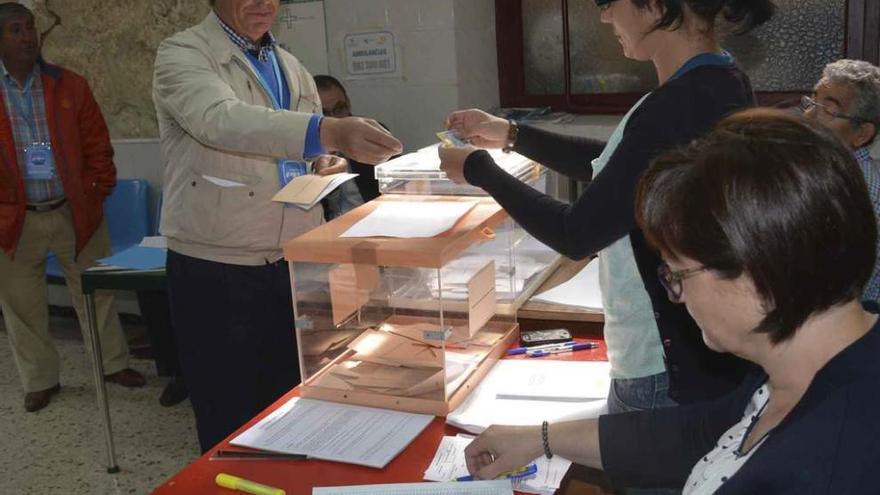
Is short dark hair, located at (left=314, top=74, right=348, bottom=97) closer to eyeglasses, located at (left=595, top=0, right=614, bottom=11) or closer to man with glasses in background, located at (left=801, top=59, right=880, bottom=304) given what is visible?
man with glasses in background, located at (left=801, top=59, right=880, bottom=304)

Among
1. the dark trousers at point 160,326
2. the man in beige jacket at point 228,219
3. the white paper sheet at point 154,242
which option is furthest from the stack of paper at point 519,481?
the dark trousers at point 160,326

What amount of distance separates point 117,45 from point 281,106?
246 cm

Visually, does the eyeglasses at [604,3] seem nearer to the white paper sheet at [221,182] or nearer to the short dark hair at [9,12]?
the white paper sheet at [221,182]

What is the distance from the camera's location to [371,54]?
11.8 ft

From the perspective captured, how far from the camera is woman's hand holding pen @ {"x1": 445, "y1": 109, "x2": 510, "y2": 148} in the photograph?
6.07 ft

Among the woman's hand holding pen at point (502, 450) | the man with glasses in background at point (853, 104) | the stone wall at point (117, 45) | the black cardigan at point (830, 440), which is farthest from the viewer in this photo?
the stone wall at point (117, 45)

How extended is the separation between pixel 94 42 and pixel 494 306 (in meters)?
3.34

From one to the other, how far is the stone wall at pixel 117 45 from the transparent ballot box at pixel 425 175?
8.23 feet

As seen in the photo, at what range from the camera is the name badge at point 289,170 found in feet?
6.96

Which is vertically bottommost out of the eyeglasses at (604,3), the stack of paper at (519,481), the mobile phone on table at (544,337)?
the stack of paper at (519,481)

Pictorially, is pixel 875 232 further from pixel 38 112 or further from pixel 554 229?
pixel 38 112

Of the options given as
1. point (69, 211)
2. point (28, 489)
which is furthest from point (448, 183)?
point (69, 211)

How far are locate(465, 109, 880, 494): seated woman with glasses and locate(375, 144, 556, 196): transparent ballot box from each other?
38.3 inches

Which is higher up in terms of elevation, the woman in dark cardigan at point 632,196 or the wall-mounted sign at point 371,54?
the wall-mounted sign at point 371,54
